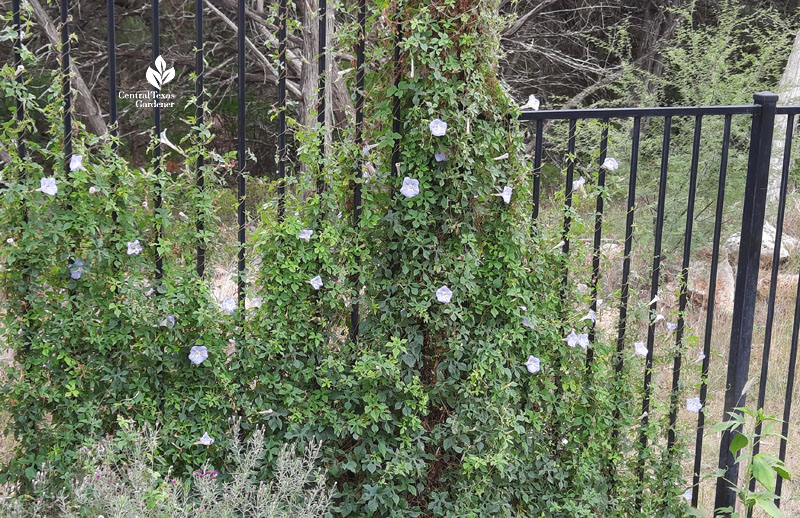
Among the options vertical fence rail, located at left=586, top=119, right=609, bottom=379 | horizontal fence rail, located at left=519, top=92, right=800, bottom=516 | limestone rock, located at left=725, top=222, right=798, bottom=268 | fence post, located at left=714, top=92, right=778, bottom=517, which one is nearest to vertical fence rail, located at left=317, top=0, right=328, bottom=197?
horizontal fence rail, located at left=519, top=92, right=800, bottom=516

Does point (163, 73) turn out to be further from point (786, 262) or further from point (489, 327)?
point (786, 262)

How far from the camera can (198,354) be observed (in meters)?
2.11

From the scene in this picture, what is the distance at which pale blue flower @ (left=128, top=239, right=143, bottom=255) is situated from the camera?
205 cm

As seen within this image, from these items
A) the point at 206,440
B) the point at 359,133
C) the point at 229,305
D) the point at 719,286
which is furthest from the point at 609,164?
the point at 719,286

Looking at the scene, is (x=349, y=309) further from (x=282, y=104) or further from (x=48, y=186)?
(x=48, y=186)

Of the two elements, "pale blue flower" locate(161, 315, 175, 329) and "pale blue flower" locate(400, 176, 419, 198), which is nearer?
"pale blue flower" locate(161, 315, 175, 329)

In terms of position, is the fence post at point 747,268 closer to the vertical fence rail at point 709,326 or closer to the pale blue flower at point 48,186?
the vertical fence rail at point 709,326

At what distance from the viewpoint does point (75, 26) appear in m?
9.04

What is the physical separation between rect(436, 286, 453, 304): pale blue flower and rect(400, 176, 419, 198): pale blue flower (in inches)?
12.4

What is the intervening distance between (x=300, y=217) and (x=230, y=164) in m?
0.27

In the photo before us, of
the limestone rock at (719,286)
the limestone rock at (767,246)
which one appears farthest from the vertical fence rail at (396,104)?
the limestone rock at (767,246)

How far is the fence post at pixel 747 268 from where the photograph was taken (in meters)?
2.57

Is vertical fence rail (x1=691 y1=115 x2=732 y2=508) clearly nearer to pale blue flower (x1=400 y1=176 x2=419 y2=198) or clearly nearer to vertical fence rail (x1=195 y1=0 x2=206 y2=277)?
pale blue flower (x1=400 y1=176 x2=419 y2=198)

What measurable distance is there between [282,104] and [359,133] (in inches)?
11.0
